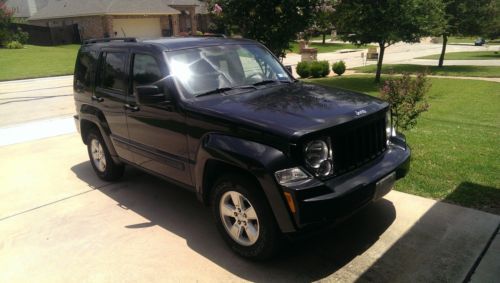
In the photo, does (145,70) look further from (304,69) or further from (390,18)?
(304,69)

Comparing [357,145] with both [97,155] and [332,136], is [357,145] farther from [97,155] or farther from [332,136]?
[97,155]

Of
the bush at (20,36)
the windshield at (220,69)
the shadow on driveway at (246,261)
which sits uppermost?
the bush at (20,36)

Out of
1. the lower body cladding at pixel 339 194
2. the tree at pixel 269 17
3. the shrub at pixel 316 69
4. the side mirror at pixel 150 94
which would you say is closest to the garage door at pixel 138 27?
the shrub at pixel 316 69

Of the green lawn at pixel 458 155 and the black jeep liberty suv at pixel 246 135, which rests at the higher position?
the black jeep liberty suv at pixel 246 135

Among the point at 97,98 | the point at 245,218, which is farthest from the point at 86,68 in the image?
the point at 245,218

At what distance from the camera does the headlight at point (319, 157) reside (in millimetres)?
3355

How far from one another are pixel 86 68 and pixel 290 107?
348 cm

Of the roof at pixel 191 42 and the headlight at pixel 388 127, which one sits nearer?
the headlight at pixel 388 127

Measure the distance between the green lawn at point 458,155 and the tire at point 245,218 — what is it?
2283 millimetres

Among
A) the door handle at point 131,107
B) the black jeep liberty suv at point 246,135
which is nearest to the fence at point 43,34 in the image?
the black jeep liberty suv at point 246,135

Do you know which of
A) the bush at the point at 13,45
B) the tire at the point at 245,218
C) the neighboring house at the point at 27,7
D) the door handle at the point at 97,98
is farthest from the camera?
the neighboring house at the point at 27,7

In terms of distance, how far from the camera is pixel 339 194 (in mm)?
3277

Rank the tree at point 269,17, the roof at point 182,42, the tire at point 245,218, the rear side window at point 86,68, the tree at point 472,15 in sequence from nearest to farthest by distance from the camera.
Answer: the tire at point 245,218, the roof at point 182,42, the rear side window at point 86,68, the tree at point 269,17, the tree at point 472,15

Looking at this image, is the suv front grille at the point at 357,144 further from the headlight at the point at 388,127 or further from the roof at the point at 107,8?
the roof at the point at 107,8
